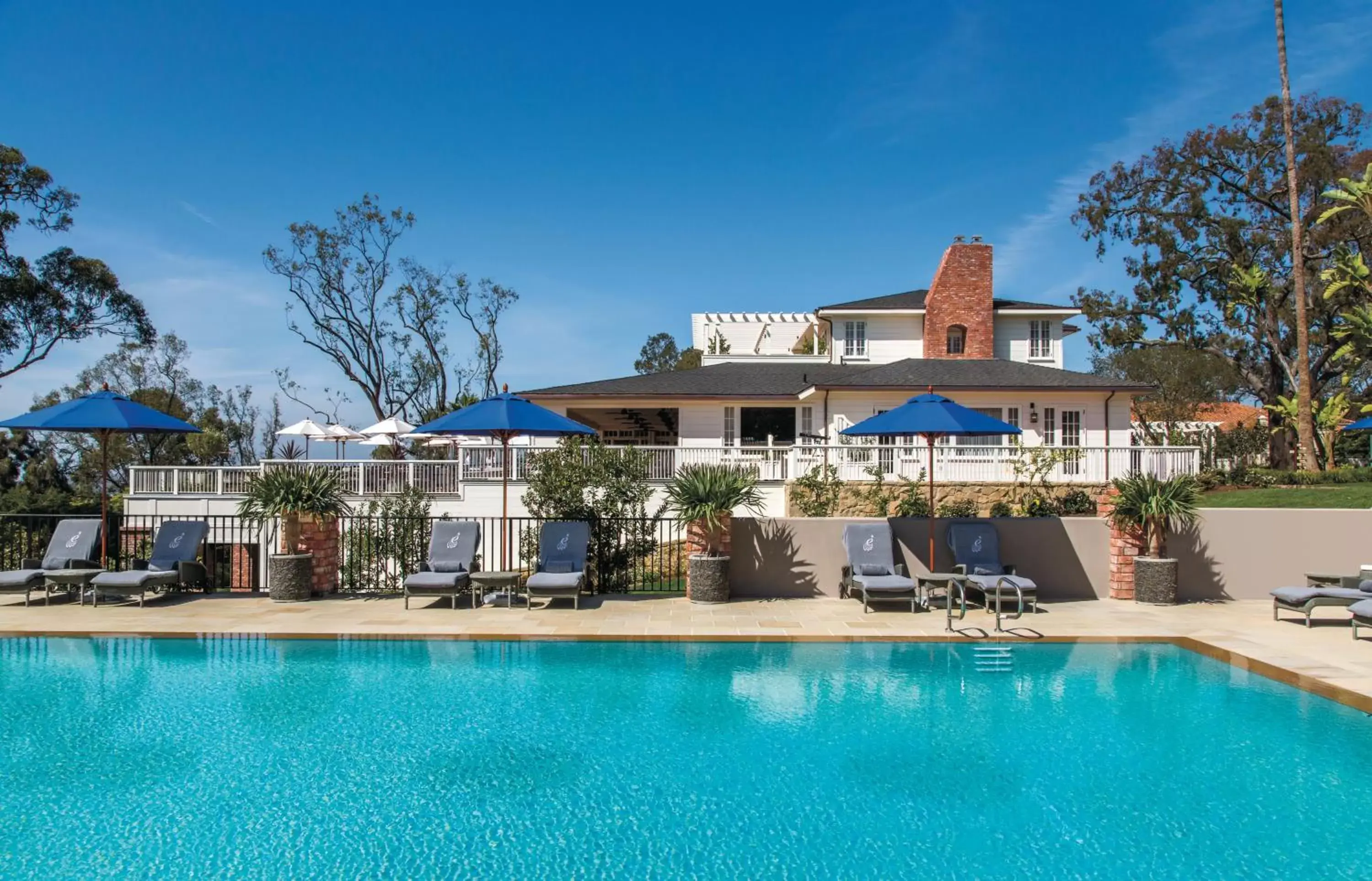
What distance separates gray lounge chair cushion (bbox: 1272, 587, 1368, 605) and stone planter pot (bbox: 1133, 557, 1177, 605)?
4.42ft

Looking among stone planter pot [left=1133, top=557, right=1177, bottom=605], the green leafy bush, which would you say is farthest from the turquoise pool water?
the green leafy bush

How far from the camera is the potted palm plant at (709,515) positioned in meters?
11.9

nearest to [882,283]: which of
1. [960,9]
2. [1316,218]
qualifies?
[1316,218]

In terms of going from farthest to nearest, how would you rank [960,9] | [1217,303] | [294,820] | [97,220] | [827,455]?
1. [1217,303]
2. [97,220]
3. [827,455]
4. [960,9]
5. [294,820]

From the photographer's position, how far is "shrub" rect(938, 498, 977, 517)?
58.8ft

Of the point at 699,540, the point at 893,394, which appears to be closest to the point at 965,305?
the point at 893,394

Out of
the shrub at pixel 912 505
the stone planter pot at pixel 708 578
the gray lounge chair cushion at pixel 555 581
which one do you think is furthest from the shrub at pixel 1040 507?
the gray lounge chair cushion at pixel 555 581

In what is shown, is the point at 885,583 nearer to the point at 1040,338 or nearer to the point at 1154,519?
the point at 1154,519

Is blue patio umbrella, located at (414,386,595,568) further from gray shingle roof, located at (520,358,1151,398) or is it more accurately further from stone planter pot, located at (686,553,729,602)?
gray shingle roof, located at (520,358,1151,398)

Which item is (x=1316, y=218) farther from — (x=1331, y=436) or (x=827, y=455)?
(x=827, y=455)

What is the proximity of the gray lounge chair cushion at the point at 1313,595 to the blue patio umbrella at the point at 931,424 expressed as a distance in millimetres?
3930

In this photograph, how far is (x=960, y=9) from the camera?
55.3 ft

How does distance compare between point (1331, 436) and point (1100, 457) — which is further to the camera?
point (1331, 436)

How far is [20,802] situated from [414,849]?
293 centimetres
